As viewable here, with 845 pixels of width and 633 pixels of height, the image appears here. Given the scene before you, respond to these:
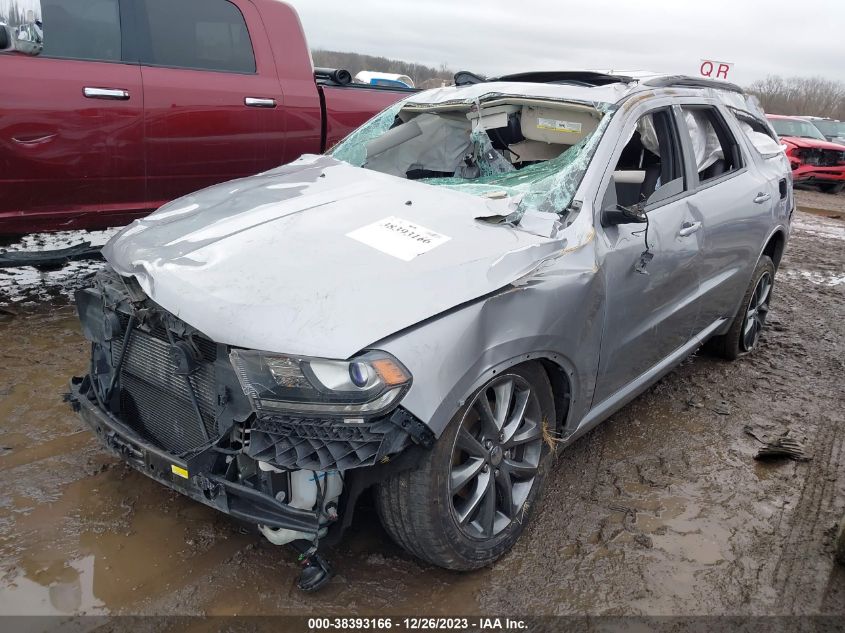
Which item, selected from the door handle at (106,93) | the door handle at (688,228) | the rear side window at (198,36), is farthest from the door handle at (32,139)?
the door handle at (688,228)

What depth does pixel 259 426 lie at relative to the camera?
6.91ft

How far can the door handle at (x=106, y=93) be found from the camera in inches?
166

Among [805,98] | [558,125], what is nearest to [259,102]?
[558,125]

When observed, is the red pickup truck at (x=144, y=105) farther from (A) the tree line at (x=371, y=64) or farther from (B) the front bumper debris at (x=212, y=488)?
(A) the tree line at (x=371, y=64)

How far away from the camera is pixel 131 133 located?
4.43 metres

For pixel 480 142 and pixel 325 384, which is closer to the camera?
pixel 325 384

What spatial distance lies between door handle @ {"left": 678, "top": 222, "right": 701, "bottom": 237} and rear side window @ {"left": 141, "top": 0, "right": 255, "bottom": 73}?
3.24 meters

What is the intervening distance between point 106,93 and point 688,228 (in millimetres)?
3463

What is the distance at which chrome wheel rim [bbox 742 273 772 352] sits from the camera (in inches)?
181

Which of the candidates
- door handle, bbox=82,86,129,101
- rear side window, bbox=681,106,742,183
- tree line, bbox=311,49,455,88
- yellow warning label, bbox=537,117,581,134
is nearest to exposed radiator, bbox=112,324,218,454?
yellow warning label, bbox=537,117,581,134

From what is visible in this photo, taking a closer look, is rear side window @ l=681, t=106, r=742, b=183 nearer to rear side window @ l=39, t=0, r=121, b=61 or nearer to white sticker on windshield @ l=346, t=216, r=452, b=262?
white sticker on windshield @ l=346, t=216, r=452, b=262

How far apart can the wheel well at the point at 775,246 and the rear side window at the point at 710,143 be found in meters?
0.74

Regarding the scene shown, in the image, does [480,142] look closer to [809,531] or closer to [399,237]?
[399,237]

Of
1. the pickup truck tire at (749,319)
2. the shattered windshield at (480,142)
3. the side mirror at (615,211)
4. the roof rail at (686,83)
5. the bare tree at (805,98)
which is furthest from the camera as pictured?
the bare tree at (805,98)
